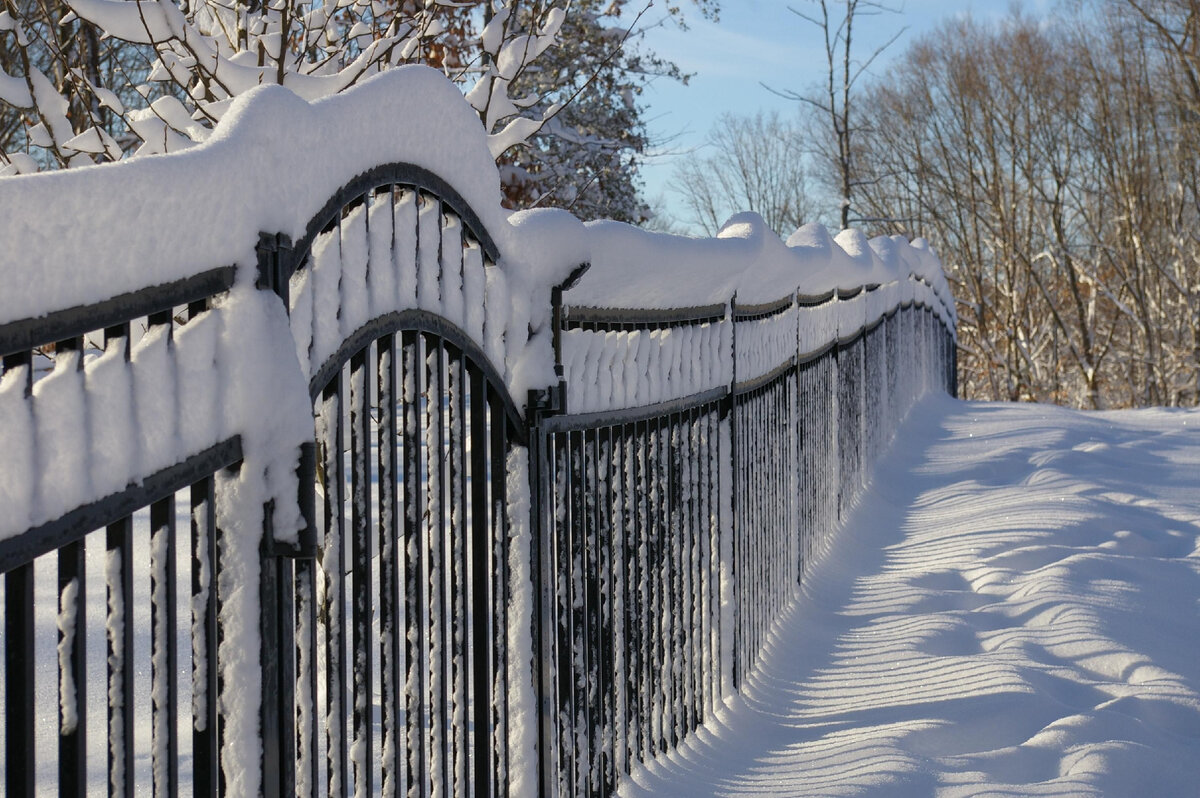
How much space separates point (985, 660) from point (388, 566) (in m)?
3.07

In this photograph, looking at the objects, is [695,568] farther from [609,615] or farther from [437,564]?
[437,564]

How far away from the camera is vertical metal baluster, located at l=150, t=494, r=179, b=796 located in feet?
4.44

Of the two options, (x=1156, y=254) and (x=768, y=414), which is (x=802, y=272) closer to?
(x=768, y=414)

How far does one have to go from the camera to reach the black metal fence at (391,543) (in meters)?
1.22

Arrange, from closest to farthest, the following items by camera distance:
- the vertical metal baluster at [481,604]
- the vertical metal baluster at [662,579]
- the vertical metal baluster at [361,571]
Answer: the vertical metal baluster at [361,571] → the vertical metal baluster at [481,604] → the vertical metal baluster at [662,579]

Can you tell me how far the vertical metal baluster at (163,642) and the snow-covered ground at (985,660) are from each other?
77.6 inches

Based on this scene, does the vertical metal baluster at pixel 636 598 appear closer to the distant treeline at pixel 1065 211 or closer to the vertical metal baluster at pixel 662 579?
the vertical metal baluster at pixel 662 579

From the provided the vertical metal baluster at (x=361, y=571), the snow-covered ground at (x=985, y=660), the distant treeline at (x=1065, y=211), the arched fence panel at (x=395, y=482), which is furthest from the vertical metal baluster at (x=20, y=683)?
the distant treeline at (x=1065, y=211)

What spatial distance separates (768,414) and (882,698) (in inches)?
50.5

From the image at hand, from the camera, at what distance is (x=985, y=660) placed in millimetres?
4359

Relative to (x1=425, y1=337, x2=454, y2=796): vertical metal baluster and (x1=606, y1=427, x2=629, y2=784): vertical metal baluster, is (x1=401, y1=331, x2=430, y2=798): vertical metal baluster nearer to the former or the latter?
(x1=425, y1=337, x2=454, y2=796): vertical metal baluster

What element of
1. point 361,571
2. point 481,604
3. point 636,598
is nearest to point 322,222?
point 361,571

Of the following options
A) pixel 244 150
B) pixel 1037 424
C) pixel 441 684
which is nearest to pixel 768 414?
pixel 441 684

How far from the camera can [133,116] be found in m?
4.14
